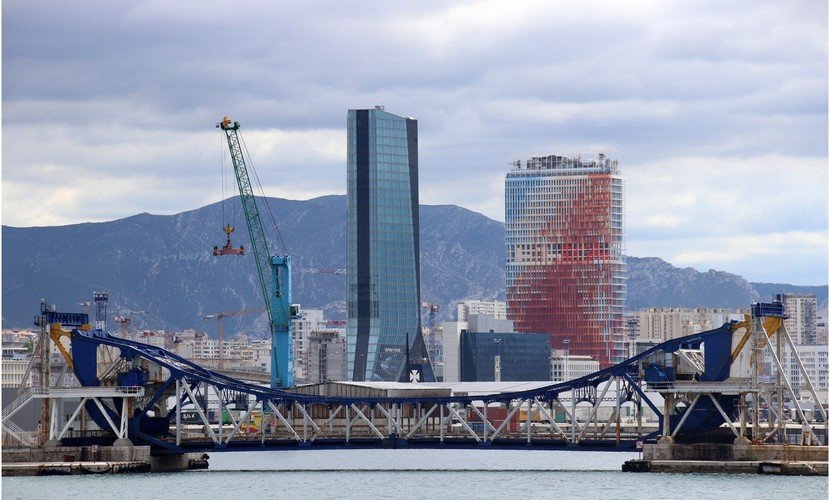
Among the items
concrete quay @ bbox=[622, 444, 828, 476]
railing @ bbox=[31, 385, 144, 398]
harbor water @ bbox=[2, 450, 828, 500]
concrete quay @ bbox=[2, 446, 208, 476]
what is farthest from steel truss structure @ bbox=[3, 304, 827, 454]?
harbor water @ bbox=[2, 450, 828, 500]

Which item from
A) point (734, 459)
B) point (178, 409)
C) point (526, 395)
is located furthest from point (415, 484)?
point (734, 459)

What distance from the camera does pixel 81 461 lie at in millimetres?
113625

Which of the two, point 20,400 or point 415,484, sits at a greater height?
point 20,400

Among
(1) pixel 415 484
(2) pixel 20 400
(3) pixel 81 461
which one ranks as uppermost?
(2) pixel 20 400

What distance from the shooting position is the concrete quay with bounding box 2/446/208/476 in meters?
110

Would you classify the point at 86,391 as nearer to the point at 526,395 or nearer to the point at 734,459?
the point at 526,395

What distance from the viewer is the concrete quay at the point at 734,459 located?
105500 mm

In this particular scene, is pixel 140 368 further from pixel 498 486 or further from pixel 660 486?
pixel 660 486

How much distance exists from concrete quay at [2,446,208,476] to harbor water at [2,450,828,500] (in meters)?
1.28

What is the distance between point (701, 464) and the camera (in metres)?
109

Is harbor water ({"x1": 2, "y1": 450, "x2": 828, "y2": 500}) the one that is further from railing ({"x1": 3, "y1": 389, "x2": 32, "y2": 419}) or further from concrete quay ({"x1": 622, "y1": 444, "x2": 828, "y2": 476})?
railing ({"x1": 3, "y1": 389, "x2": 32, "y2": 419})

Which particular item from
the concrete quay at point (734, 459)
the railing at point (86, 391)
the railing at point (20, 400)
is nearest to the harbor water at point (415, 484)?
the concrete quay at point (734, 459)

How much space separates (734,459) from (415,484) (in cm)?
1699

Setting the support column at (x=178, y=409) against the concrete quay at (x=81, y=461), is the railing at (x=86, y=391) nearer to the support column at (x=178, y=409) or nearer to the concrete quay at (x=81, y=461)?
the support column at (x=178, y=409)
